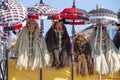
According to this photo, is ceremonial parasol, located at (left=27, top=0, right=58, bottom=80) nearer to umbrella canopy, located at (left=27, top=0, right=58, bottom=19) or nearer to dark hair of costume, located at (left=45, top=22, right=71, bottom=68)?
umbrella canopy, located at (left=27, top=0, right=58, bottom=19)

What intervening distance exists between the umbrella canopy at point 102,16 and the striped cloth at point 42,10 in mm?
604

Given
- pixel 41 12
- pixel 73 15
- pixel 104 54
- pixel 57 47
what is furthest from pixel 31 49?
pixel 104 54

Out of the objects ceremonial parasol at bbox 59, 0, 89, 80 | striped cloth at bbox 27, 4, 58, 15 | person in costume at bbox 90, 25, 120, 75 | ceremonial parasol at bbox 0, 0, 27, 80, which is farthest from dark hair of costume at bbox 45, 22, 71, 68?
ceremonial parasol at bbox 0, 0, 27, 80

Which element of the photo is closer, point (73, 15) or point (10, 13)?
point (10, 13)

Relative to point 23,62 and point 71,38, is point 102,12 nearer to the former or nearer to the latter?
point 71,38

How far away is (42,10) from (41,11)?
6 cm

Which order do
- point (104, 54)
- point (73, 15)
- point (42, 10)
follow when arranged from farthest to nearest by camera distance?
point (104, 54)
point (42, 10)
point (73, 15)

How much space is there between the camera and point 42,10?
7.83 metres

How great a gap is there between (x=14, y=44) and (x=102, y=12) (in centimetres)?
151

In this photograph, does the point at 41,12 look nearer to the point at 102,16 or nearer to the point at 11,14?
the point at 11,14

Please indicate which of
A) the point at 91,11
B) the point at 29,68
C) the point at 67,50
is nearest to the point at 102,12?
the point at 91,11

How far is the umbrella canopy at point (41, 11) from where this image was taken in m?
7.63

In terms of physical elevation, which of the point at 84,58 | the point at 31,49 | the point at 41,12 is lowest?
the point at 84,58

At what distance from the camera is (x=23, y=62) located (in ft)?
25.2
